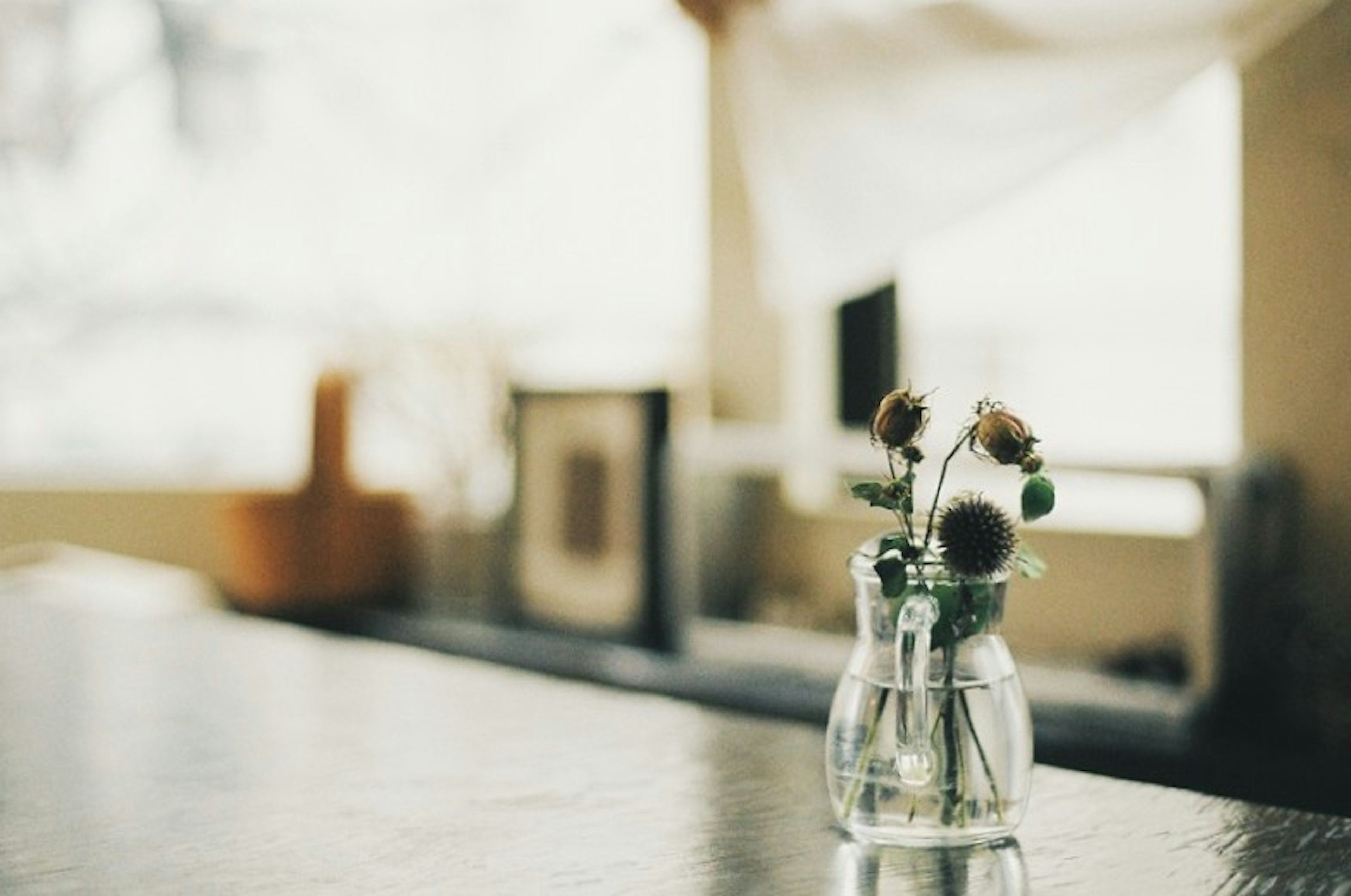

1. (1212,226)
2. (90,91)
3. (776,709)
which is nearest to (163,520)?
(90,91)

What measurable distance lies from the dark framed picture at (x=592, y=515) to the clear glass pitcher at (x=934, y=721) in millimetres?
3132

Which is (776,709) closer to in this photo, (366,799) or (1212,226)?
(1212,226)

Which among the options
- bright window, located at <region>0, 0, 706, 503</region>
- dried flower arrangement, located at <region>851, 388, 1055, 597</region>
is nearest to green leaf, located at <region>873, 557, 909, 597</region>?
dried flower arrangement, located at <region>851, 388, 1055, 597</region>

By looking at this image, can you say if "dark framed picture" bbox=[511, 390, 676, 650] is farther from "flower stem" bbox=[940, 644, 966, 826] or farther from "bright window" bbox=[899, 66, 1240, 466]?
"flower stem" bbox=[940, 644, 966, 826]

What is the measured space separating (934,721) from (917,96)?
8.61 ft

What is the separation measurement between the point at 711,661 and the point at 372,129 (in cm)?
213

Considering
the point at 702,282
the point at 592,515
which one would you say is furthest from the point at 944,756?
the point at 702,282

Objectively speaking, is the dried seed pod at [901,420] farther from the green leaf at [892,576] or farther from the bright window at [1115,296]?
the bright window at [1115,296]

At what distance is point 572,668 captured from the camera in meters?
3.90

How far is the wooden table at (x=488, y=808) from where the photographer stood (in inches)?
32.3

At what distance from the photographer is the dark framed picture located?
403 centimetres

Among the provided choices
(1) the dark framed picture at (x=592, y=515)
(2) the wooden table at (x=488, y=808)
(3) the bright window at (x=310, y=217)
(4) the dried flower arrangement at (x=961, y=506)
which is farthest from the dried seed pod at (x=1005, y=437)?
(3) the bright window at (x=310, y=217)

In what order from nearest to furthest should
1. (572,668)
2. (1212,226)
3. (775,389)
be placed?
(1212,226)
(572,668)
(775,389)

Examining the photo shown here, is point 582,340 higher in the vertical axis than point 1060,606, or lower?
higher
